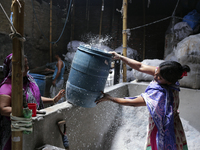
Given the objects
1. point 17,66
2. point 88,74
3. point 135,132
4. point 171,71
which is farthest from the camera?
point 135,132

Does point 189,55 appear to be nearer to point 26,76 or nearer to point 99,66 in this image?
point 99,66

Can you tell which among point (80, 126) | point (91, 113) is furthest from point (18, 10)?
point (91, 113)

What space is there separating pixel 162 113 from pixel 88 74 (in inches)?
37.6

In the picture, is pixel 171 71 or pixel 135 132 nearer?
pixel 171 71

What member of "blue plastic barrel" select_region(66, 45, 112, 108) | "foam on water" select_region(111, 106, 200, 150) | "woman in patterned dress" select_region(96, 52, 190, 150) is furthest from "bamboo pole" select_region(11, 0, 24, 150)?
"foam on water" select_region(111, 106, 200, 150)

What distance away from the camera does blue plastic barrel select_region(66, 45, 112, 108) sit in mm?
2146

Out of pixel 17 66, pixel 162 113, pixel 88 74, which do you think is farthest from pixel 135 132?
pixel 17 66

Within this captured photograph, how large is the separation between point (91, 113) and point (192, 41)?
2.97 metres

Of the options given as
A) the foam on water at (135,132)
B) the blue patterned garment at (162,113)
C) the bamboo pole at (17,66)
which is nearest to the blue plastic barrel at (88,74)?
the blue patterned garment at (162,113)

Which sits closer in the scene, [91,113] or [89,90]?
[89,90]

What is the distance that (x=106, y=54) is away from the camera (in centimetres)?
219

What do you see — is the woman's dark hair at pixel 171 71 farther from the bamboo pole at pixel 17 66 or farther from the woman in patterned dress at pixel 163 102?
the bamboo pole at pixel 17 66

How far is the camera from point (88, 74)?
7.05 ft

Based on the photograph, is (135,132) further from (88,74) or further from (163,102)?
(88,74)
